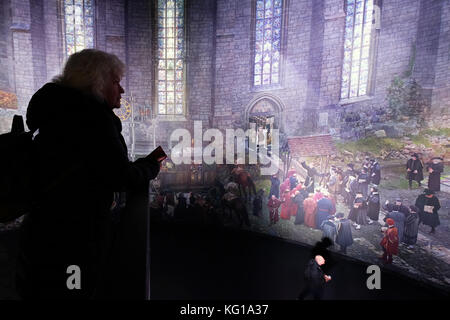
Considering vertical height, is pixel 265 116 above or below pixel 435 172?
above

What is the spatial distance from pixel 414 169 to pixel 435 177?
1.27 ft

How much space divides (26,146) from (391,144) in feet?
22.1

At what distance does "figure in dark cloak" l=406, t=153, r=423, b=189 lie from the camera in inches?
237

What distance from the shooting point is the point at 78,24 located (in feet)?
29.7

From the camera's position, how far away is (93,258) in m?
1.45

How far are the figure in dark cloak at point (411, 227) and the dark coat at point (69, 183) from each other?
6.19 metres

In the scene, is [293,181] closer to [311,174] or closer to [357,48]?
[311,174]

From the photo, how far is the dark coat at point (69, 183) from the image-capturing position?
131cm

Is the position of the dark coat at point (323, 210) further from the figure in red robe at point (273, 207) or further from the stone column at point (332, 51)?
the stone column at point (332, 51)

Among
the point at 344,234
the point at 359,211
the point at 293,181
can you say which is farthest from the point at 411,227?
the point at 293,181

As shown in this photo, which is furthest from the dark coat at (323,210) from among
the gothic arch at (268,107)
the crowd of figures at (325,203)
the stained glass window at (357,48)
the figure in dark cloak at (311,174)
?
the stained glass window at (357,48)

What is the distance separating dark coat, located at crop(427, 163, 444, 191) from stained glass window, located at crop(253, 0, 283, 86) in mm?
4282

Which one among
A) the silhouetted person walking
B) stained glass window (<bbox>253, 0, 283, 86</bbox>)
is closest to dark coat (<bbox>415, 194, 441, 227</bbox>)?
stained glass window (<bbox>253, 0, 283, 86</bbox>)
